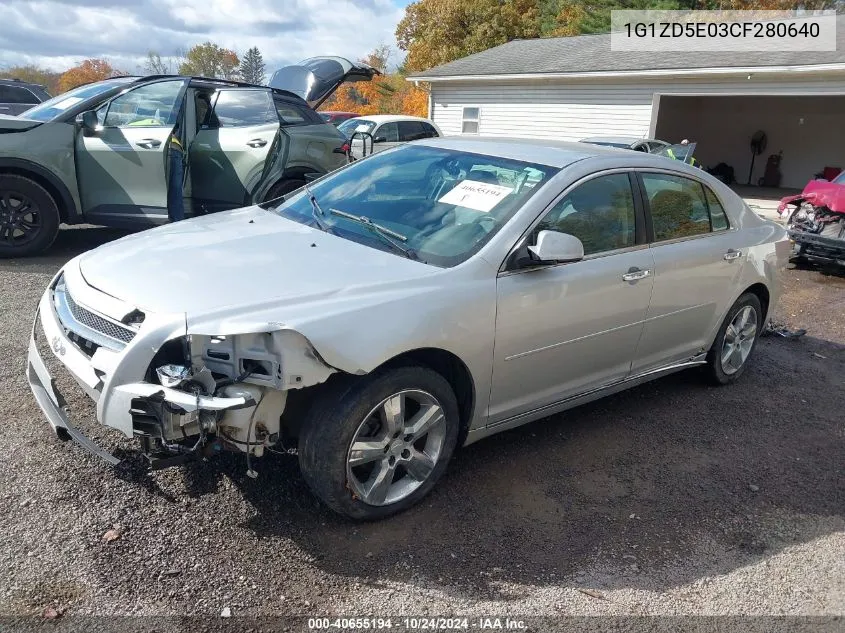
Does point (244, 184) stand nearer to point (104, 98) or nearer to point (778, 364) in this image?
point (104, 98)

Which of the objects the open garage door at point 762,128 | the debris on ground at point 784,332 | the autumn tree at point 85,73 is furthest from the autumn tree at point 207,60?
the debris on ground at point 784,332

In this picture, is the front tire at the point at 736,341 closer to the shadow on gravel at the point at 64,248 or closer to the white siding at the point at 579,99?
the shadow on gravel at the point at 64,248

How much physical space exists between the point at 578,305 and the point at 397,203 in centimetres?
112

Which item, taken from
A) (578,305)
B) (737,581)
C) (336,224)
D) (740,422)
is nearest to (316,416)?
(336,224)

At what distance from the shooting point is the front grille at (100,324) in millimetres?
2803

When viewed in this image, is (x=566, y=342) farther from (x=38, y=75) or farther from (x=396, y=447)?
(x=38, y=75)

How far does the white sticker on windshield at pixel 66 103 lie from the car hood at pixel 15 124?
17.5 inches

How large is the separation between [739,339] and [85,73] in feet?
234

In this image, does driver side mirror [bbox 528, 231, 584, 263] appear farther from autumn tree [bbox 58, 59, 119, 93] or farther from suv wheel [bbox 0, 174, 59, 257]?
autumn tree [bbox 58, 59, 119, 93]

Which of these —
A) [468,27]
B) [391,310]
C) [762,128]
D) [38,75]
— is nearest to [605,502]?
[391,310]

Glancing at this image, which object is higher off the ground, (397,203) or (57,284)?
(397,203)

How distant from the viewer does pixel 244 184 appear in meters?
7.49

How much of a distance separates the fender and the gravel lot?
3.12 m

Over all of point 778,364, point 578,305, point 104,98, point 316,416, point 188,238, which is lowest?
point 778,364
